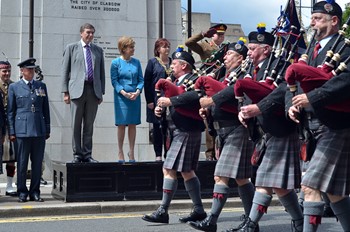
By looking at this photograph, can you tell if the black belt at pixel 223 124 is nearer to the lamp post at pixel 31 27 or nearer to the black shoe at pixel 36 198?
the black shoe at pixel 36 198

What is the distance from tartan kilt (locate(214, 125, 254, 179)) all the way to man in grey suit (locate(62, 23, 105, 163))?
328 cm

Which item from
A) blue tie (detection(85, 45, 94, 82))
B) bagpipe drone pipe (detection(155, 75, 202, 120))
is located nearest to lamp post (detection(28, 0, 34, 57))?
blue tie (detection(85, 45, 94, 82))

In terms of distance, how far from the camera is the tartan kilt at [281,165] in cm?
622

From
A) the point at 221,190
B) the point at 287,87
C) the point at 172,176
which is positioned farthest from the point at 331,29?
the point at 172,176

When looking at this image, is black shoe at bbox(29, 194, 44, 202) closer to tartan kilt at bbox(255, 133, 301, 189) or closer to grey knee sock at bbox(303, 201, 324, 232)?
tartan kilt at bbox(255, 133, 301, 189)

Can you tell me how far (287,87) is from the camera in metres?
6.06

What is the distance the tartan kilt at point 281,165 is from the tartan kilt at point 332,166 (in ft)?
2.56

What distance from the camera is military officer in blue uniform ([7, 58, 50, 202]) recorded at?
968 cm

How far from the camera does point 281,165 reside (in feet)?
20.5

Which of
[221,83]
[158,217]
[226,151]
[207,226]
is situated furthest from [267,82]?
[158,217]

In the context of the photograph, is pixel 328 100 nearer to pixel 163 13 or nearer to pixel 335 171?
pixel 335 171

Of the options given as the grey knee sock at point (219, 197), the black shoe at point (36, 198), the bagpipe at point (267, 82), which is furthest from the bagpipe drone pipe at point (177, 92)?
the black shoe at point (36, 198)

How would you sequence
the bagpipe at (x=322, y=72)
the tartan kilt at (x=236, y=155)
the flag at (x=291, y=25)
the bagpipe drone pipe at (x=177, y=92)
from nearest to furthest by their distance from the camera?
the bagpipe at (x=322, y=72)
the flag at (x=291, y=25)
the tartan kilt at (x=236, y=155)
the bagpipe drone pipe at (x=177, y=92)

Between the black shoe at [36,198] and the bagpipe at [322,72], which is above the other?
the bagpipe at [322,72]
